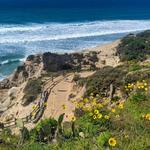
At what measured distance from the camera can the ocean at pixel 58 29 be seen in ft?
160

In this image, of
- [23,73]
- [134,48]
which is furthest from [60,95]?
[134,48]

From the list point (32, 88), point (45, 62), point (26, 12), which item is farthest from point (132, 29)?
point (32, 88)

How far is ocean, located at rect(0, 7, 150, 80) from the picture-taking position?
4869cm

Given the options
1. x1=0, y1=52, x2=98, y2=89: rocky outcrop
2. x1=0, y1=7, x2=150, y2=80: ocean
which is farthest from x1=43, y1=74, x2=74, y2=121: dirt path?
x1=0, y1=7, x2=150, y2=80: ocean

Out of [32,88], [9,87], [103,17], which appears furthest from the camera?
[103,17]

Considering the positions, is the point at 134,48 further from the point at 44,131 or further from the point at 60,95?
the point at 44,131

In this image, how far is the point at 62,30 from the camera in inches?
2382

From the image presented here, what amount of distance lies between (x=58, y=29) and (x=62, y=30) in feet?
3.69

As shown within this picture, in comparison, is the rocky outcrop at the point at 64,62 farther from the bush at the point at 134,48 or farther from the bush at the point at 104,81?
the bush at the point at 104,81

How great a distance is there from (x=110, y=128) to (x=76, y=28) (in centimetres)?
5416

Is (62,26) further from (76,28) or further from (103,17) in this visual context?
(103,17)

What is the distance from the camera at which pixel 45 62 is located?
103 feet

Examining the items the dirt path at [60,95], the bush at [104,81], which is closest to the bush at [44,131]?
the dirt path at [60,95]

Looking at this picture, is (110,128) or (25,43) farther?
(25,43)
